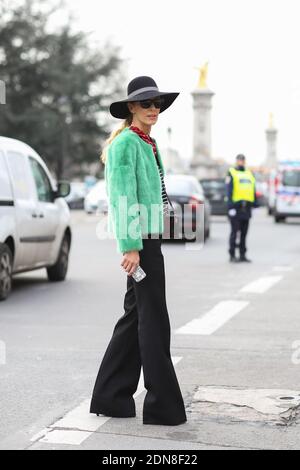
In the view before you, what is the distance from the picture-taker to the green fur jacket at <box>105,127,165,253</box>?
5.57 m

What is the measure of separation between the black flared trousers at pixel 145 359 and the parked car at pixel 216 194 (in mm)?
30882

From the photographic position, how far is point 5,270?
38.8ft

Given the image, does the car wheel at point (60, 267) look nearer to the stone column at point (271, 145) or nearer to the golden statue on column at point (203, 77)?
the golden statue on column at point (203, 77)

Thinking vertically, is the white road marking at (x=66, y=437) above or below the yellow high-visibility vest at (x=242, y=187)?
below

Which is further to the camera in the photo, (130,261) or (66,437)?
(130,261)

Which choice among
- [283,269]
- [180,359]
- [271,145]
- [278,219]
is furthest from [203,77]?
[180,359]

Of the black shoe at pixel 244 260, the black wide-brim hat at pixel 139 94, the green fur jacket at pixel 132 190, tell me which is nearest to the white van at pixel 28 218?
the black shoe at pixel 244 260

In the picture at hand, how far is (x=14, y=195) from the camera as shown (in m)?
12.4

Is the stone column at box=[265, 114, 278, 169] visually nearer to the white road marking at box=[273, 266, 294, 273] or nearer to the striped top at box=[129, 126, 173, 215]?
the white road marking at box=[273, 266, 294, 273]

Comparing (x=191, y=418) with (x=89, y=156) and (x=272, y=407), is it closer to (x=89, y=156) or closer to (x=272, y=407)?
(x=272, y=407)

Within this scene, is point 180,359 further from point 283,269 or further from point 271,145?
point 271,145

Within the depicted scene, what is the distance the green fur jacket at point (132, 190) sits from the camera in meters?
5.57

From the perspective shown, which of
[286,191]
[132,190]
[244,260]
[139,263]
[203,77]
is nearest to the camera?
[132,190]

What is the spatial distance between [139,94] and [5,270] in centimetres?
640
